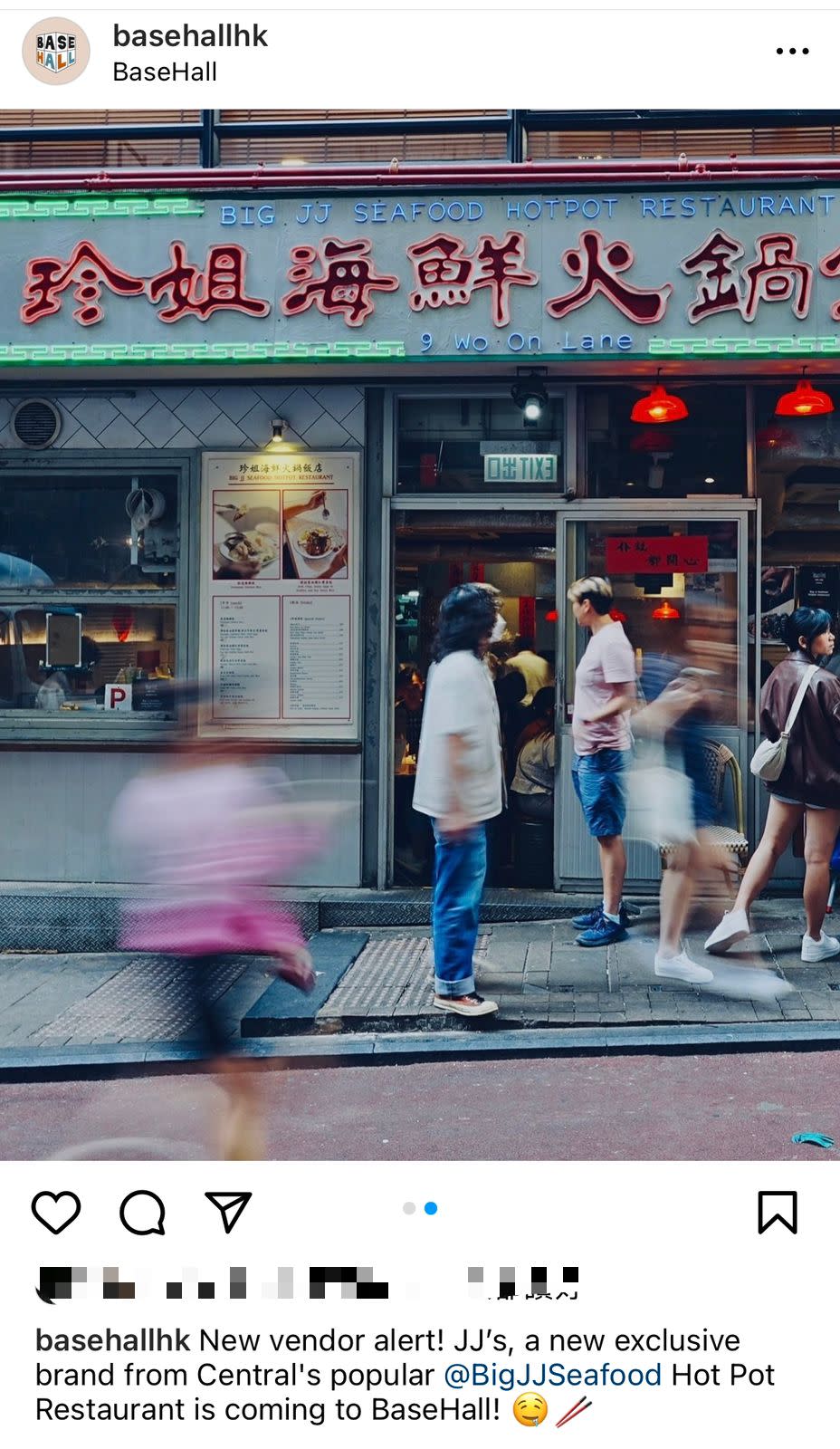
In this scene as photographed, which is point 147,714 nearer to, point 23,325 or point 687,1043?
point 23,325

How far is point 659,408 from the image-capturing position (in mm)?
9250

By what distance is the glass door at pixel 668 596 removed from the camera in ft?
31.1

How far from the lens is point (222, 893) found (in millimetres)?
5012

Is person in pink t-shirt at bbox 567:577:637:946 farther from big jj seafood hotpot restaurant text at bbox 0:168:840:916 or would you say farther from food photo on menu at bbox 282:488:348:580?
food photo on menu at bbox 282:488:348:580

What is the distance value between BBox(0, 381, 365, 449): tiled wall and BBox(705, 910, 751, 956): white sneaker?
3.85 meters

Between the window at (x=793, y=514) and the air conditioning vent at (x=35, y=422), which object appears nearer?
the window at (x=793, y=514)

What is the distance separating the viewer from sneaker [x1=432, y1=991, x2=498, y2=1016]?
282 inches

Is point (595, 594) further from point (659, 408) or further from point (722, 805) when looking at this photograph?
point (722, 805)

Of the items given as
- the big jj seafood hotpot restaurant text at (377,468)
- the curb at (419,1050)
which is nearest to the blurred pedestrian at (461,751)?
the curb at (419,1050)

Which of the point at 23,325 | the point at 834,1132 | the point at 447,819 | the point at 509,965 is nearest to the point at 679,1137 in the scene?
the point at 834,1132

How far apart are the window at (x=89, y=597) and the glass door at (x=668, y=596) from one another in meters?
2.64
